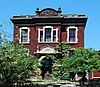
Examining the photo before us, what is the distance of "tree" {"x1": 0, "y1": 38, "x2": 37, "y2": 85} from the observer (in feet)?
94.4

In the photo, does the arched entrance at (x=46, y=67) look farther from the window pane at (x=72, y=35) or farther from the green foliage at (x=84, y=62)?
the green foliage at (x=84, y=62)

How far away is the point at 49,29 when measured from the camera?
144 ft

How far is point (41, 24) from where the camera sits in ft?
144

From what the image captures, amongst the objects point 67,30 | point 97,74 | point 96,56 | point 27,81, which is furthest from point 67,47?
point 27,81

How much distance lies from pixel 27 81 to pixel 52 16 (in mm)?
13926

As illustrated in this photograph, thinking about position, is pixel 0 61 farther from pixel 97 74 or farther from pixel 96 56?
pixel 97 74

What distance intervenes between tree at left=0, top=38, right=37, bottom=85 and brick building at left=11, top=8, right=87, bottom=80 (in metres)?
12.5

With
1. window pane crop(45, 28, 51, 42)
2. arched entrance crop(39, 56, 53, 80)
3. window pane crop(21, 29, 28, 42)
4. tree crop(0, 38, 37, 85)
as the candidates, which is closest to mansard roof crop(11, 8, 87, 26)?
window pane crop(45, 28, 51, 42)

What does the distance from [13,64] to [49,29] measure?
1543cm

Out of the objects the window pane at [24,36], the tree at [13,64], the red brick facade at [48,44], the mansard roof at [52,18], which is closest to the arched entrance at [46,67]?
the red brick facade at [48,44]

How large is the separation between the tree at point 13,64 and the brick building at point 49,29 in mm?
12510

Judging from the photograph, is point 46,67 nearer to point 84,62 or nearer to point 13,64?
point 84,62

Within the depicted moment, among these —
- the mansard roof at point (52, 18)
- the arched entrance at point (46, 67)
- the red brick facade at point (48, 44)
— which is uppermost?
the mansard roof at point (52, 18)

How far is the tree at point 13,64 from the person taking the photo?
2878cm
